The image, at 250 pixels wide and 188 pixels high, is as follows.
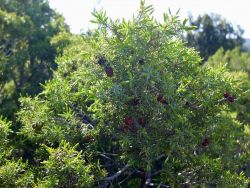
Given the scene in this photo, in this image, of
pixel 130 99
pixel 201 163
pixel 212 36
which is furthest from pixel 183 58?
pixel 212 36

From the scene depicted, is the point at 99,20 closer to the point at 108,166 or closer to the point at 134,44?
the point at 134,44

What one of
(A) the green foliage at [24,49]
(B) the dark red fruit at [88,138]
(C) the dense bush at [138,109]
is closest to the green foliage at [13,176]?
(C) the dense bush at [138,109]

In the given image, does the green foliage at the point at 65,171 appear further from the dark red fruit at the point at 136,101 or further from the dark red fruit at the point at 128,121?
the dark red fruit at the point at 136,101

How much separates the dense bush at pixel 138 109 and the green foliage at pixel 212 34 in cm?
2133

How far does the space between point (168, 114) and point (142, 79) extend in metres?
0.78

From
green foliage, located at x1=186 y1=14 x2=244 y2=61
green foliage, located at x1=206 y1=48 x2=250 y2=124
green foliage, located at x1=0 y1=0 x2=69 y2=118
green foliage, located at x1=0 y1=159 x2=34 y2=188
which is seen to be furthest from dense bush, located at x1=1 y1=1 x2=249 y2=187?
green foliage, located at x1=186 y1=14 x2=244 y2=61

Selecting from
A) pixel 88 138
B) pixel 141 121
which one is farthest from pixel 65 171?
pixel 141 121

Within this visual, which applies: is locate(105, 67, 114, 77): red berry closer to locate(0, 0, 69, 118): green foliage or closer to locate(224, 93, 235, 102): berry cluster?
locate(224, 93, 235, 102): berry cluster

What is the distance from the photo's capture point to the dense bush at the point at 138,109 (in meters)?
5.73

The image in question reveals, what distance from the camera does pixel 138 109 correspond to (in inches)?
235

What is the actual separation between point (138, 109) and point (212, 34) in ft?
77.4

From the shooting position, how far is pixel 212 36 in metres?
28.1

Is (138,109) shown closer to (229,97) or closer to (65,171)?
(65,171)

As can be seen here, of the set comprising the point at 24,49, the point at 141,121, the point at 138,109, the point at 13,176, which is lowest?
the point at 13,176
